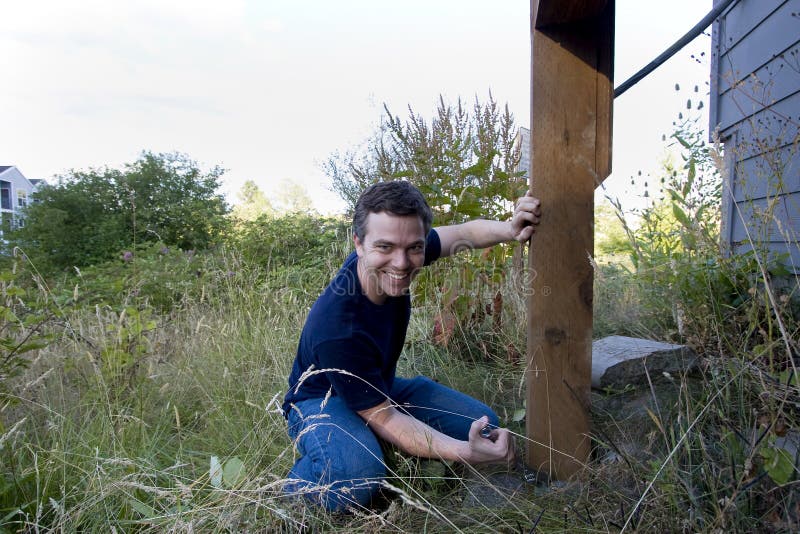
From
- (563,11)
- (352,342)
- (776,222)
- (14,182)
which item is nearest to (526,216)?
(563,11)

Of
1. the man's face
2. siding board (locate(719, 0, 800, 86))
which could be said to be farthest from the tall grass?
siding board (locate(719, 0, 800, 86))

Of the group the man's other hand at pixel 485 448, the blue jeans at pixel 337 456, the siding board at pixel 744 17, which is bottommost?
the blue jeans at pixel 337 456

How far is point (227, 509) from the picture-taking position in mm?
1363

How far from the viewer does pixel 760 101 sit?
2770 millimetres

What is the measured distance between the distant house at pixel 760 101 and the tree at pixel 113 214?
31.7 feet

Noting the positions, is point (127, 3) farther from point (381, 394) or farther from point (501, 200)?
point (381, 394)

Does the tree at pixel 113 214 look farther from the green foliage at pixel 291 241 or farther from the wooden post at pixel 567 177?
the wooden post at pixel 567 177

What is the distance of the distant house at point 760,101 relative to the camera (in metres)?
2.81

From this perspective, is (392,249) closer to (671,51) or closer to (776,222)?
(671,51)

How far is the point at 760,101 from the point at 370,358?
8.47 ft

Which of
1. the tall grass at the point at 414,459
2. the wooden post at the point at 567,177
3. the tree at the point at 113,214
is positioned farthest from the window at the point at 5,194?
the wooden post at the point at 567,177

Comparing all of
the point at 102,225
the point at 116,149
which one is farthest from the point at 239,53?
the point at 102,225

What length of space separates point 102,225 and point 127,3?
4842 millimetres

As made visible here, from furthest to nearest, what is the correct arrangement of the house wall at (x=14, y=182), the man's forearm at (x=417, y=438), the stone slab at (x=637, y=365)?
the house wall at (x=14, y=182), the stone slab at (x=637, y=365), the man's forearm at (x=417, y=438)
